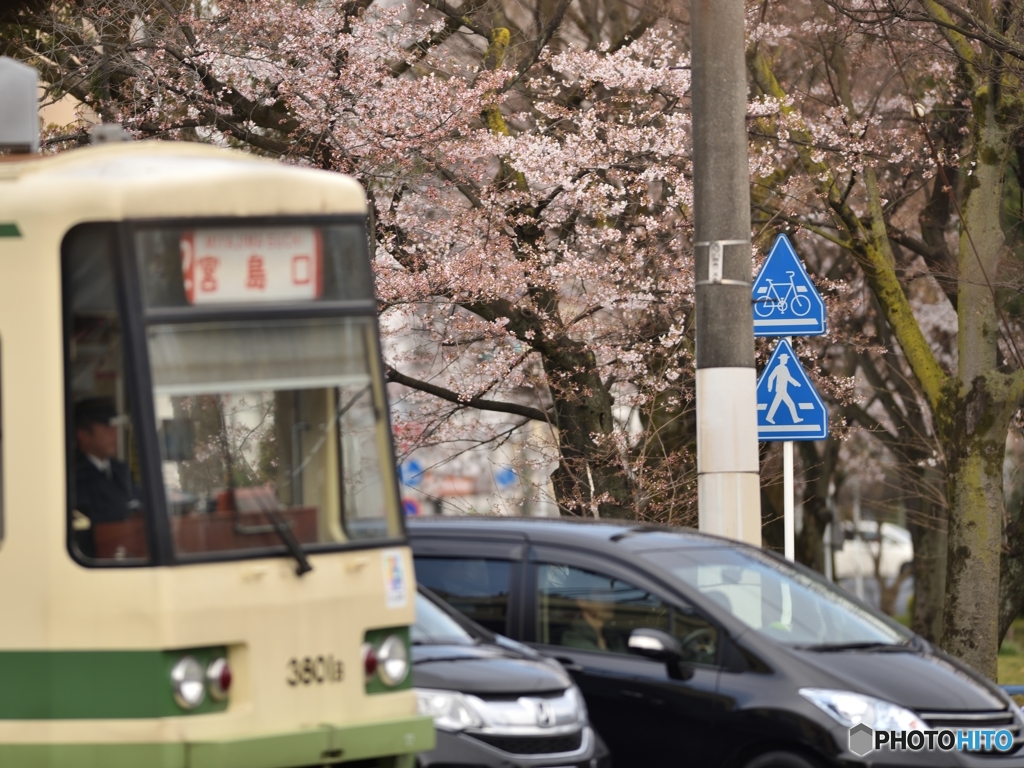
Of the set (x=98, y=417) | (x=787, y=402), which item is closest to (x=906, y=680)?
(x=787, y=402)

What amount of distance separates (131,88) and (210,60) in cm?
92

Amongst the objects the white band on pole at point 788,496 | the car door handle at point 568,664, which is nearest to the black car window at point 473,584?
the car door handle at point 568,664

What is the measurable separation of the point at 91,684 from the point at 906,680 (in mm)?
3786

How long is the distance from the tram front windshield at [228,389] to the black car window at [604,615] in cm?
175

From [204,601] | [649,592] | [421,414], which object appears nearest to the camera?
[204,601]

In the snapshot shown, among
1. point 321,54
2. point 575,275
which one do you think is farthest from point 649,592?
point 321,54

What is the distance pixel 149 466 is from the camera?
18.3 ft

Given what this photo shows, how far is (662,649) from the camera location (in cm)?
714

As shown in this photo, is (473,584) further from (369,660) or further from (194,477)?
(194,477)

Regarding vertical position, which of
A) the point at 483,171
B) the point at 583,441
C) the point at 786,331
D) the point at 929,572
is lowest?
the point at 929,572

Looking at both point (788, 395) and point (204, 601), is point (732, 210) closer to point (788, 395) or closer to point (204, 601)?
point (788, 395)

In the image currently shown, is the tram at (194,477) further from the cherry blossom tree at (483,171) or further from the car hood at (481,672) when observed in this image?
the cherry blossom tree at (483,171)

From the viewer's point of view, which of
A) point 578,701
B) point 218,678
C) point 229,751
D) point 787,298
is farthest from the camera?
point 787,298

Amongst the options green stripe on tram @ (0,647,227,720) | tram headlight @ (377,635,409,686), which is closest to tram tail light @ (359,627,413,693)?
tram headlight @ (377,635,409,686)
